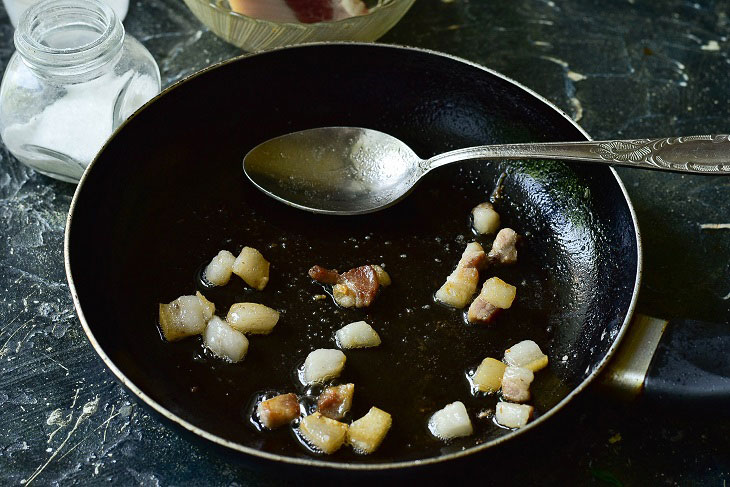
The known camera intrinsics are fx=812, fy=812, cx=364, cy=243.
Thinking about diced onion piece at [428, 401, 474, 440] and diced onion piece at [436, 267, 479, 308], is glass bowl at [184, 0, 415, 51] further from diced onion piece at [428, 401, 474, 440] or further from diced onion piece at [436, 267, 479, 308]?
diced onion piece at [428, 401, 474, 440]

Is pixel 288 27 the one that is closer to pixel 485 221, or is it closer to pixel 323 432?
pixel 485 221

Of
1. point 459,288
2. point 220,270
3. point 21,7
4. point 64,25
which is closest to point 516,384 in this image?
point 459,288

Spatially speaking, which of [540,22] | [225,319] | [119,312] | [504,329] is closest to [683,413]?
[504,329]

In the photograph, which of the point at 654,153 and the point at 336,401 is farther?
the point at 654,153

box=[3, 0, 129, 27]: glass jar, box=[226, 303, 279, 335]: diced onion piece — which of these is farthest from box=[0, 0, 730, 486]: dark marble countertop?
box=[226, 303, 279, 335]: diced onion piece

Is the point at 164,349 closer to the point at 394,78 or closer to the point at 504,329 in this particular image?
the point at 504,329
